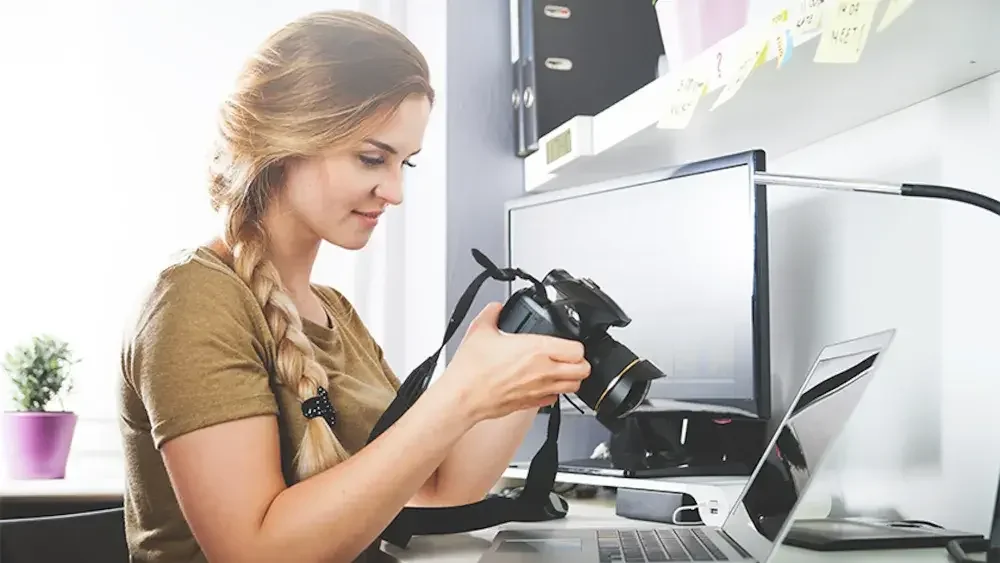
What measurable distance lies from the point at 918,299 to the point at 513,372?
47 centimetres

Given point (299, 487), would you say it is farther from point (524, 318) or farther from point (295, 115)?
point (295, 115)

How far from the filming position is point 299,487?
83 cm

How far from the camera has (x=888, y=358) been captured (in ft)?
3.37

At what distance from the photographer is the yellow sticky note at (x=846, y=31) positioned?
0.71m

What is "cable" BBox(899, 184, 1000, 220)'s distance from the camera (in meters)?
0.68

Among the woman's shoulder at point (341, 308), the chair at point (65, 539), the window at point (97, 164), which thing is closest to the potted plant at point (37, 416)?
the window at point (97, 164)

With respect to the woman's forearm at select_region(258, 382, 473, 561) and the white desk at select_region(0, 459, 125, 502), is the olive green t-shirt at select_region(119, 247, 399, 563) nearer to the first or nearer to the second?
the woman's forearm at select_region(258, 382, 473, 561)

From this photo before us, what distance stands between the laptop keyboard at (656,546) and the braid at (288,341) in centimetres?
28

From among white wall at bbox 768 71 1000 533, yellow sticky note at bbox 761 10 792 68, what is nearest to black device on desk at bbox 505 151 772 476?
white wall at bbox 768 71 1000 533

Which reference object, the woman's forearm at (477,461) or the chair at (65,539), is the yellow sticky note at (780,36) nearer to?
the woman's forearm at (477,461)

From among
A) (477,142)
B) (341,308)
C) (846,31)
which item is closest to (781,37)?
(846,31)

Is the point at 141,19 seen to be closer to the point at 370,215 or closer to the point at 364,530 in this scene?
the point at 370,215

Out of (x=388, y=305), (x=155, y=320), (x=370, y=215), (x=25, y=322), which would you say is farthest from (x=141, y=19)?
(x=155, y=320)

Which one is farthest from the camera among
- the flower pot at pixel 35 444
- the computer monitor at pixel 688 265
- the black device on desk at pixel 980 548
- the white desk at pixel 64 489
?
the flower pot at pixel 35 444
